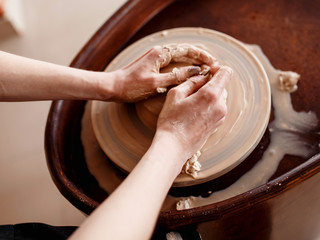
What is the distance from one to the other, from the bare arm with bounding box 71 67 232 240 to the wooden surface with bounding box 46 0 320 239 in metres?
Result: 0.16

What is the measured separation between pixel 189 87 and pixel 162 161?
27cm

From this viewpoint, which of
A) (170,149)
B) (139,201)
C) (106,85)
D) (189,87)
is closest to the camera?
(139,201)

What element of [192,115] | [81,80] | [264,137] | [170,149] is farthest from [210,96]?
[81,80]

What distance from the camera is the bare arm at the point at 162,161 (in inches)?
31.1

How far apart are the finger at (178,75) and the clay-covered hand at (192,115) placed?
0.09m

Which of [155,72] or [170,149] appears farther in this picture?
[155,72]

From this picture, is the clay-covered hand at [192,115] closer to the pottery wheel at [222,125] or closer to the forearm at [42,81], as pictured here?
the pottery wheel at [222,125]

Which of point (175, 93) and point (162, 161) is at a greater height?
point (175, 93)

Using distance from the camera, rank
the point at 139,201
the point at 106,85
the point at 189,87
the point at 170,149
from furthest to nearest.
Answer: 1. the point at 106,85
2. the point at 189,87
3. the point at 170,149
4. the point at 139,201

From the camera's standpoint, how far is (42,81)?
1.16 m

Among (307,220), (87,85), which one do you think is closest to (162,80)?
(87,85)

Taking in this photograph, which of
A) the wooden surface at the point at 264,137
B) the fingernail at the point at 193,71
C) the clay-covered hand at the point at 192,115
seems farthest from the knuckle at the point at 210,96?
the wooden surface at the point at 264,137

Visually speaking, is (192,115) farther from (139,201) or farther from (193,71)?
(139,201)

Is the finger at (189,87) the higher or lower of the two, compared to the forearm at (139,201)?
higher
